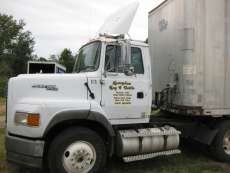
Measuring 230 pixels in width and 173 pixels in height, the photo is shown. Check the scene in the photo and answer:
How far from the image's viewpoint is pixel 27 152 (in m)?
5.56

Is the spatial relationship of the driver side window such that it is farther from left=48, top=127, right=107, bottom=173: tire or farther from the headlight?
the headlight

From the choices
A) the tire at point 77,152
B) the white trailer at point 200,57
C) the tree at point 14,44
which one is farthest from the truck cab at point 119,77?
the tree at point 14,44

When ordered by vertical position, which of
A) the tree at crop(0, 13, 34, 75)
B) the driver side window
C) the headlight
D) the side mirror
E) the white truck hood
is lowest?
the headlight

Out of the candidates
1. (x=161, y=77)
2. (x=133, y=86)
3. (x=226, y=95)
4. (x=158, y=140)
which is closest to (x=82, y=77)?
(x=133, y=86)

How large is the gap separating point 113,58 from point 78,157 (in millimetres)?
1955

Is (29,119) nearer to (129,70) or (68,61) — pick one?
(129,70)

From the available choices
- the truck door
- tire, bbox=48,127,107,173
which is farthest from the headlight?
the truck door

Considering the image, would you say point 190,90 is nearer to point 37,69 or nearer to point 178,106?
point 178,106

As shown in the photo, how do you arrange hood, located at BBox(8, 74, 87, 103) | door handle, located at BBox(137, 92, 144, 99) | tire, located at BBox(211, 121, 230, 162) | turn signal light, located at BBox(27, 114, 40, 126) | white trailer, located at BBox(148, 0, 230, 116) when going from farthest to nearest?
tire, located at BBox(211, 121, 230, 162)
white trailer, located at BBox(148, 0, 230, 116)
door handle, located at BBox(137, 92, 144, 99)
hood, located at BBox(8, 74, 87, 103)
turn signal light, located at BBox(27, 114, 40, 126)

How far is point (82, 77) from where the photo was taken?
611 centimetres

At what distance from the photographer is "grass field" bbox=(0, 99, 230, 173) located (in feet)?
22.0

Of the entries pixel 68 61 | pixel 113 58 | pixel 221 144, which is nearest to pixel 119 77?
pixel 113 58

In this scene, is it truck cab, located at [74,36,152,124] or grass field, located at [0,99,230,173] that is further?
grass field, located at [0,99,230,173]

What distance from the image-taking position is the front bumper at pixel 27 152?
551cm
